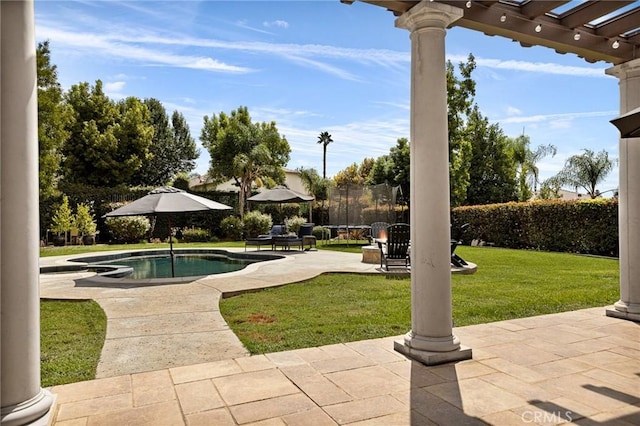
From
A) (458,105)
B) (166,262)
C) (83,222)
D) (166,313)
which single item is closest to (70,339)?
(166,313)

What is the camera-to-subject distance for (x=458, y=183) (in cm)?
2181

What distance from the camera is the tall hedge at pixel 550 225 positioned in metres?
13.3

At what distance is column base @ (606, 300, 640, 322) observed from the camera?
16.2 feet

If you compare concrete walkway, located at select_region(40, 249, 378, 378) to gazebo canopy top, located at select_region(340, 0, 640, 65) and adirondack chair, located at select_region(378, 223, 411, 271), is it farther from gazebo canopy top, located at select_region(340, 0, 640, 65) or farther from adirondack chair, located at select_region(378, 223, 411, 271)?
gazebo canopy top, located at select_region(340, 0, 640, 65)

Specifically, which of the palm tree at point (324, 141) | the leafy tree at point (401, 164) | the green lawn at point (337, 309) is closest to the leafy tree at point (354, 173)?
the palm tree at point (324, 141)

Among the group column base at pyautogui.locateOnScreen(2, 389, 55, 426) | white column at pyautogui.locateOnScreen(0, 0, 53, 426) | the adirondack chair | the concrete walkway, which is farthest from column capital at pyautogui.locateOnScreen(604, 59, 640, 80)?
column base at pyautogui.locateOnScreen(2, 389, 55, 426)

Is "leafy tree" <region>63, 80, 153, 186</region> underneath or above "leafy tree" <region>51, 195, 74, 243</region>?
above

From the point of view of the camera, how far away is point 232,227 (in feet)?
65.9

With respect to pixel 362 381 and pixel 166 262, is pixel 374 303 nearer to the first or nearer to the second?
pixel 362 381

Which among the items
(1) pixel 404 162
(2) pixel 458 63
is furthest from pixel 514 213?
(1) pixel 404 162

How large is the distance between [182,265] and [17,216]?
10541 millimetres

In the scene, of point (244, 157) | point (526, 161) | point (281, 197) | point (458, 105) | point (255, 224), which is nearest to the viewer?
point (281, 197)

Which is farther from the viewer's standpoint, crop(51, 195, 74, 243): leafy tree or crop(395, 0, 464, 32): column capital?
crop(51, 195, 74, 243): leafy tree

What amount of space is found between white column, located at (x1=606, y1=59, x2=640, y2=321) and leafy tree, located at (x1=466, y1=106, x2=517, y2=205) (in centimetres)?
2444
